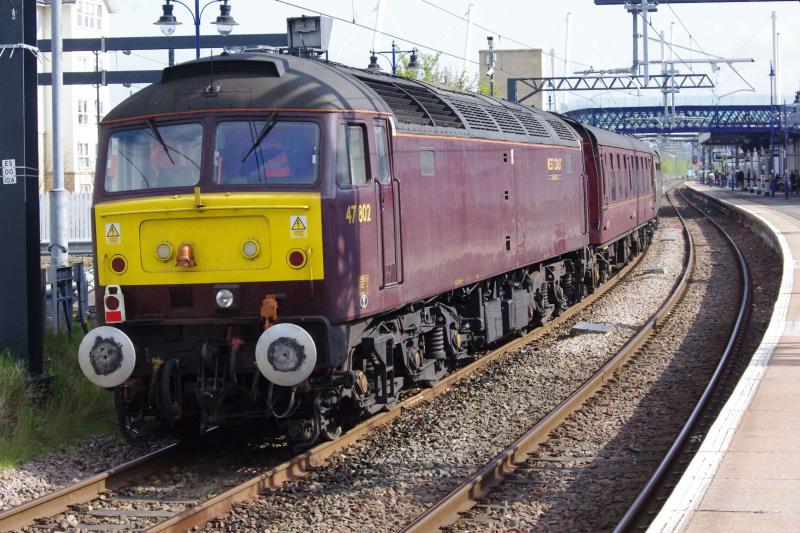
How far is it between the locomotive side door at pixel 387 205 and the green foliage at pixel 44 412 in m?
3.13

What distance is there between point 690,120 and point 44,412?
6939 centimetres

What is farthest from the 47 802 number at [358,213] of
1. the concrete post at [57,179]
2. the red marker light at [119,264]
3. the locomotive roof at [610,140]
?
the locomotive roof at [610,140]

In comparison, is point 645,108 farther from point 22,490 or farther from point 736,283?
point 22,490

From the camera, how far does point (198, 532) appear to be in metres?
7.75

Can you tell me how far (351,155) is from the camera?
945 cm

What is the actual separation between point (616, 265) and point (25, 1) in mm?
18263

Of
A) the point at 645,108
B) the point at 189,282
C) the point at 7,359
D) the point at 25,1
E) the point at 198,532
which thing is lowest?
the point at 198,532

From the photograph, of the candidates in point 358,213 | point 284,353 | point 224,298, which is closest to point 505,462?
point 284,353

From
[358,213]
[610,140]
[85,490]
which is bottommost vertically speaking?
[85,490]

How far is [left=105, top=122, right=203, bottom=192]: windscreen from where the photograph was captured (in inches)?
365

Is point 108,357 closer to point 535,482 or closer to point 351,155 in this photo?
point 351,155

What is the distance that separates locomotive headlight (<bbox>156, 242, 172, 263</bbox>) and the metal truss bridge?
6195 cm

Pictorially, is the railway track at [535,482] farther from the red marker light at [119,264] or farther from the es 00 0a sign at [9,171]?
the es 00 0a sign at [9,171]

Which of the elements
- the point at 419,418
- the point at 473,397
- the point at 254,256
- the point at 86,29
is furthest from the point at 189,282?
the point at 86,29
